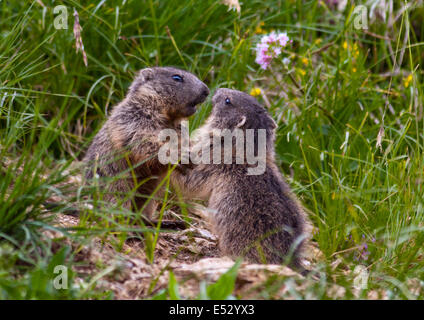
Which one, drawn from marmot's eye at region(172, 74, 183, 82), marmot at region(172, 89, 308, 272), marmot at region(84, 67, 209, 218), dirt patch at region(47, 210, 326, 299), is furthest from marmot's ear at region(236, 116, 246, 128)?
dirt patch at region(47, 210, 326, 299)

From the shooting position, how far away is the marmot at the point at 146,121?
5121mm

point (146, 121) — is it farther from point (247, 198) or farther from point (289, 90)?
point (289, 90)

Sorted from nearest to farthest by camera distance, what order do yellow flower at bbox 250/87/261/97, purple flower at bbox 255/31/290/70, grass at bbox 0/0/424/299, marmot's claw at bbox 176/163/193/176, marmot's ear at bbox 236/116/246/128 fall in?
grass at bbox 0/0/424/299 → marmot's claw at bbox 176/163/193/176 → marmot's ear at bbox 236/116/246/128 → purple flower at bbox 255/31/290/70 → yellow flower at bbox 250/87/261/97

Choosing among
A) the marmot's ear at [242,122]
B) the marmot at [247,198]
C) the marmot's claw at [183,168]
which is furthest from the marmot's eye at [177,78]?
the marmot's claw at [183,168]

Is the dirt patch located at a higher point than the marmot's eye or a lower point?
lower

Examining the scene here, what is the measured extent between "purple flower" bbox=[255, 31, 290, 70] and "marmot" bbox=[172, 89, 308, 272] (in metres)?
0.82

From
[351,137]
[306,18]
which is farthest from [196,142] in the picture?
[306,18]

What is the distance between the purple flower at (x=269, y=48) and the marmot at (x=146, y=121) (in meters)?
0.93

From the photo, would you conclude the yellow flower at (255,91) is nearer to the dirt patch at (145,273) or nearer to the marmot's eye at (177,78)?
the marmot's eye at (177,78)

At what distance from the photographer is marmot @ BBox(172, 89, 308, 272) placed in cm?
455

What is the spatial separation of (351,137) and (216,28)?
198cm

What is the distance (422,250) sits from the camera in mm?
4262

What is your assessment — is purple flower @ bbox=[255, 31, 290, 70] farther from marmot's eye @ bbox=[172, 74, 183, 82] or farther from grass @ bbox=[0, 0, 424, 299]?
marmot's eye @ bbox=[172, 74, 183, 82]

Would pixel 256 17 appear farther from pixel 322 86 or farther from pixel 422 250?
pixel 422 250
